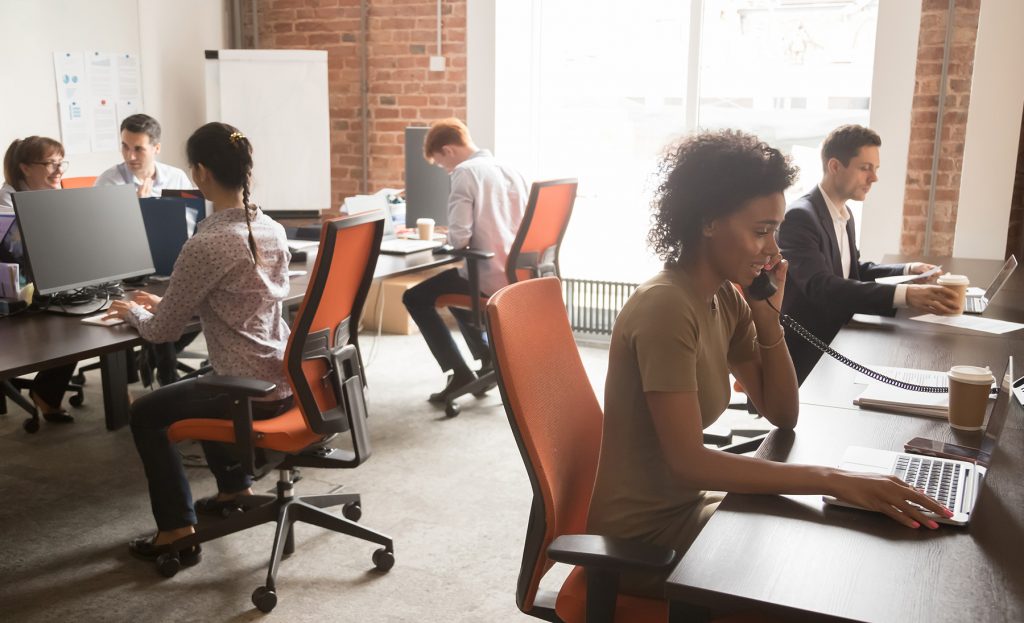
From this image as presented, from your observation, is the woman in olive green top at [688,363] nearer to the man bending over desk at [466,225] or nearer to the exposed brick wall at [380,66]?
the man bending over desk at [466,225]

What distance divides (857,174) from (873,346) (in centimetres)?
91

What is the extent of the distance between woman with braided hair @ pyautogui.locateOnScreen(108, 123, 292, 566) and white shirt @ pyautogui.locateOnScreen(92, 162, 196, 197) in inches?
77.7

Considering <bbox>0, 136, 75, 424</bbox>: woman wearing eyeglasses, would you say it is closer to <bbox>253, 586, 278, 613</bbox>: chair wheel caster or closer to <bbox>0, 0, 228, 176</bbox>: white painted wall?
<bbox>0, 0, 228, 176</bbox>: white painted wall

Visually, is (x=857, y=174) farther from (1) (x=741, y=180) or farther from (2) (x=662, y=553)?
(2) (x=662, y=553)

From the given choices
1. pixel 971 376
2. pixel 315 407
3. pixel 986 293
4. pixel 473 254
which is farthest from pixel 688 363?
pixel 473 254

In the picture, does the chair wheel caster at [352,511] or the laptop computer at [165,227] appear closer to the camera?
the chair wheel caster at [352,511]

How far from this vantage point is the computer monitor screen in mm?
3023

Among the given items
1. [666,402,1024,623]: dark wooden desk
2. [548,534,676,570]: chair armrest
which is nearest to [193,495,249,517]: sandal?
[548,534,676,570]: chair armrest

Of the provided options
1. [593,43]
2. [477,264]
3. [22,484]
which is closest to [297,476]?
[22,484]

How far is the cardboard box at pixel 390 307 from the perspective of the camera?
19.0 ft

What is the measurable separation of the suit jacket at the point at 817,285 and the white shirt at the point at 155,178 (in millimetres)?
2999

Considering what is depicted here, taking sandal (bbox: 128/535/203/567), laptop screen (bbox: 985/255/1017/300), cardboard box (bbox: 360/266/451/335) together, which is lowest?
sandal (bbox: 128/535/203/567)

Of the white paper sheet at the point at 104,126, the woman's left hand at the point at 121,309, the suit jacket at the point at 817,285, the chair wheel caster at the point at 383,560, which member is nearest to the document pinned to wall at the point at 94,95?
the white paper sheet at the point at 104,126

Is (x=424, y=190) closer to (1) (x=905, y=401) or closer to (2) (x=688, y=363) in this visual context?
(1) (x=905, y=401)
